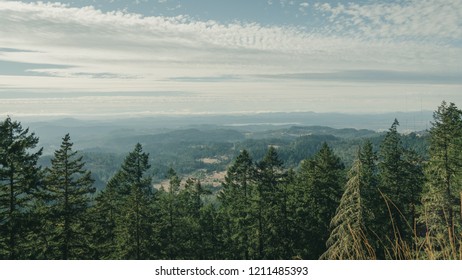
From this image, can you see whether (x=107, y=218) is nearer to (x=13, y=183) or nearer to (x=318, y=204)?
(x=13, y=183)

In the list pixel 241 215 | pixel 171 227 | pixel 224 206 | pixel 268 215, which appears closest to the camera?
pixel 268 215

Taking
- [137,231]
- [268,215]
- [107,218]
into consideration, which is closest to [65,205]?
[137,231]

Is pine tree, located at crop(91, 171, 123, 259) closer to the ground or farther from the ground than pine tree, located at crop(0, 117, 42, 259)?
closer to the ground

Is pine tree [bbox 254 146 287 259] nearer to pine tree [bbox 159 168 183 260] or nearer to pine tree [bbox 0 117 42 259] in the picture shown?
pine tree [bbox 159 168 183 260]

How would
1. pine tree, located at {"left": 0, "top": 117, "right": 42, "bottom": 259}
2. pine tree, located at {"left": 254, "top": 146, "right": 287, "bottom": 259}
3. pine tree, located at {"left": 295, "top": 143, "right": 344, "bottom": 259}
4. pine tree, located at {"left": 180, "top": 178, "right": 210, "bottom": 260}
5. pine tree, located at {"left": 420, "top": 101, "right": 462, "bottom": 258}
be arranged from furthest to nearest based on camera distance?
pine tree, located at {"left": 180, "top": 178, "right": 210, "bottom": 260} < pine tree, located at {"left": 295, "top": 143, "right": 344, "bottom": 259} < pine tree, located at {"left": 254, "top": 146, "right": 287, "bottom": 259} < pine tree, located at {"left": 420, "top": 101, "right": 462, "bottom": 258} < pine tree, located at {"left": 0, "top": 117, "right": 42, "bottom": 259}

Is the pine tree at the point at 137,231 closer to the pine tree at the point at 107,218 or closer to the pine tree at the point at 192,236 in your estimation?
the pine tree at the point at 107,218

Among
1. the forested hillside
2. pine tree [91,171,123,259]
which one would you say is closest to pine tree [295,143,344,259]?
the forested hillside

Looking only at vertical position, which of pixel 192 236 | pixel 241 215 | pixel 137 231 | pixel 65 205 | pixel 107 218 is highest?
pixel 65 205

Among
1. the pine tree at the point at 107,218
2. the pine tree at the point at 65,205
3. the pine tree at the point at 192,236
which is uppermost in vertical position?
the pine tree at the point at 65,205

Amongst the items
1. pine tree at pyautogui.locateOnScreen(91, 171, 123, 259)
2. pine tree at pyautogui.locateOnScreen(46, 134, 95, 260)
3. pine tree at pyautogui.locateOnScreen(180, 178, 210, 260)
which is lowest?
pine tree at pyautogui.locateOnScreen(180, 178, 210, 260)

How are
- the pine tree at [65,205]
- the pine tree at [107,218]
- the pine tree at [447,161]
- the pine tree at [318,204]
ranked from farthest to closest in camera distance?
the pine tree at [318,204] → the pine tree at [107,218] → the pine tree at [447,161] → the pine tree at [65,205]

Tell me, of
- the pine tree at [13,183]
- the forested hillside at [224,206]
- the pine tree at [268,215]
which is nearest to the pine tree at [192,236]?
the forested hillside at [224,206]

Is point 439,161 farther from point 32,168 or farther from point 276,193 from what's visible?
point 32,168

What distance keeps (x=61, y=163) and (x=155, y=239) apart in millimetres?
9981
